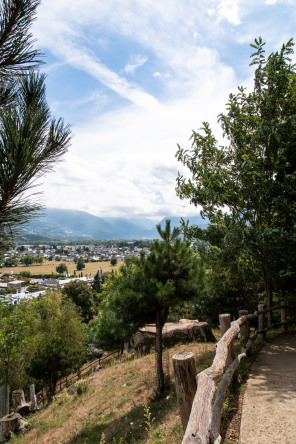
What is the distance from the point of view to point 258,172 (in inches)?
283

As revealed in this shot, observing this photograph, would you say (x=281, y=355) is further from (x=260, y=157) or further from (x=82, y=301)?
(x=82, y=301)

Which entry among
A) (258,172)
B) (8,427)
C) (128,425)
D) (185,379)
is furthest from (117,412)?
(258,172)

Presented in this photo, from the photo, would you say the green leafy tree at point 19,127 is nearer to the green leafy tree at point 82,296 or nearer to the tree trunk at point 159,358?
the tree trunk at point 159,358

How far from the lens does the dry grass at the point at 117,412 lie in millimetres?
5527


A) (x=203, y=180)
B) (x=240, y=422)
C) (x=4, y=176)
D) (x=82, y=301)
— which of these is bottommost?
(x=82, y=301)

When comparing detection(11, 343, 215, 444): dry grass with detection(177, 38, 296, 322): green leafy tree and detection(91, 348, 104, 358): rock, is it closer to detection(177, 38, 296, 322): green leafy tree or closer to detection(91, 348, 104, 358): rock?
detection(177, 38, 296, 322): green leafy tree

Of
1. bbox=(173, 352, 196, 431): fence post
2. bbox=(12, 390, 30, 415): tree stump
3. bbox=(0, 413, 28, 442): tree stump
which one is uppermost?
bbox=(173, 352, 196, 431): fence post

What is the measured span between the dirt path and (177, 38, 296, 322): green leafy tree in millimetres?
2562

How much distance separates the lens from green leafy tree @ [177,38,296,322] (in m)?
6.93

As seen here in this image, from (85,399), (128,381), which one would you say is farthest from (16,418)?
(128,381)

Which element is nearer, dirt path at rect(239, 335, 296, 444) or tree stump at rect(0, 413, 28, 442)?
dirt path at rect(239, 335, 296, 444)

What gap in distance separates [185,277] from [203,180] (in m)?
3.24

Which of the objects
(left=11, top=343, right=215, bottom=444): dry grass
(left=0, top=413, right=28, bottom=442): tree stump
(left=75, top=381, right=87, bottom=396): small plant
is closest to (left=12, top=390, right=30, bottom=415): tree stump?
(left=11, top=343, right=215, bottom=444): dry grass

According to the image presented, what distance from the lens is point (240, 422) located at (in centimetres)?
352
